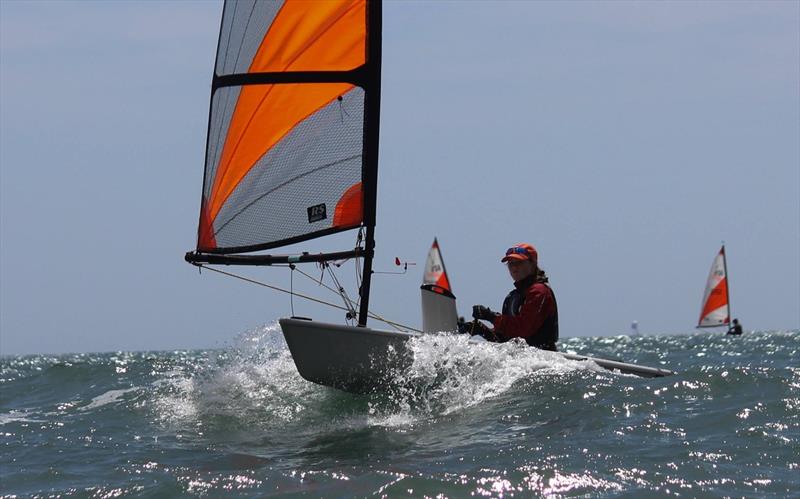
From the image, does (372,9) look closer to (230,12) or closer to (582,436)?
(230,12)

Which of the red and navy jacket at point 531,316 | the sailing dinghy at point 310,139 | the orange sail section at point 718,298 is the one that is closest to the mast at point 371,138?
the sailing dinghy at point 310,139

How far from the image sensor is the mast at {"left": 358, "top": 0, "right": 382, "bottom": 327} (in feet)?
22.4

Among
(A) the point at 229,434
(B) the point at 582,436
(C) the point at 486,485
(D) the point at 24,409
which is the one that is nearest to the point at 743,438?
(B) the point at 582,436

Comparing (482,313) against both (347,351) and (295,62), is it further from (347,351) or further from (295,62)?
(295,62)

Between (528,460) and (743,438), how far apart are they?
44.0 inches

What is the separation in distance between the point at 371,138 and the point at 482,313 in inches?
52.9

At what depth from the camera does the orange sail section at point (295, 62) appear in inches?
271

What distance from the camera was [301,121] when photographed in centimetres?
698

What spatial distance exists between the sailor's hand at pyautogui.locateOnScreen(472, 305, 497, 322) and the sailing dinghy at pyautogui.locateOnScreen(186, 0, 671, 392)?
0.17 metres

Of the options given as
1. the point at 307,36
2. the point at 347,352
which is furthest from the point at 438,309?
the point at 307,36

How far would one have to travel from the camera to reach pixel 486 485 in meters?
4.46

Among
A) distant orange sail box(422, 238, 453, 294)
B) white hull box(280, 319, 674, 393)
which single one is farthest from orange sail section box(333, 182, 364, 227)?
distant orange sail box(422, 238, 453, 294)

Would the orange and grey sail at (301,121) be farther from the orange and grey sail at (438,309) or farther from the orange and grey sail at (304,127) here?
the orange and grey sail at (438,309)

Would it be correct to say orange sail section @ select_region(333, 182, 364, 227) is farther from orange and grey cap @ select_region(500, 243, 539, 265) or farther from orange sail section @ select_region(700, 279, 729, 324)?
orange sail section @ select_region(700, 279, 729, 324)
